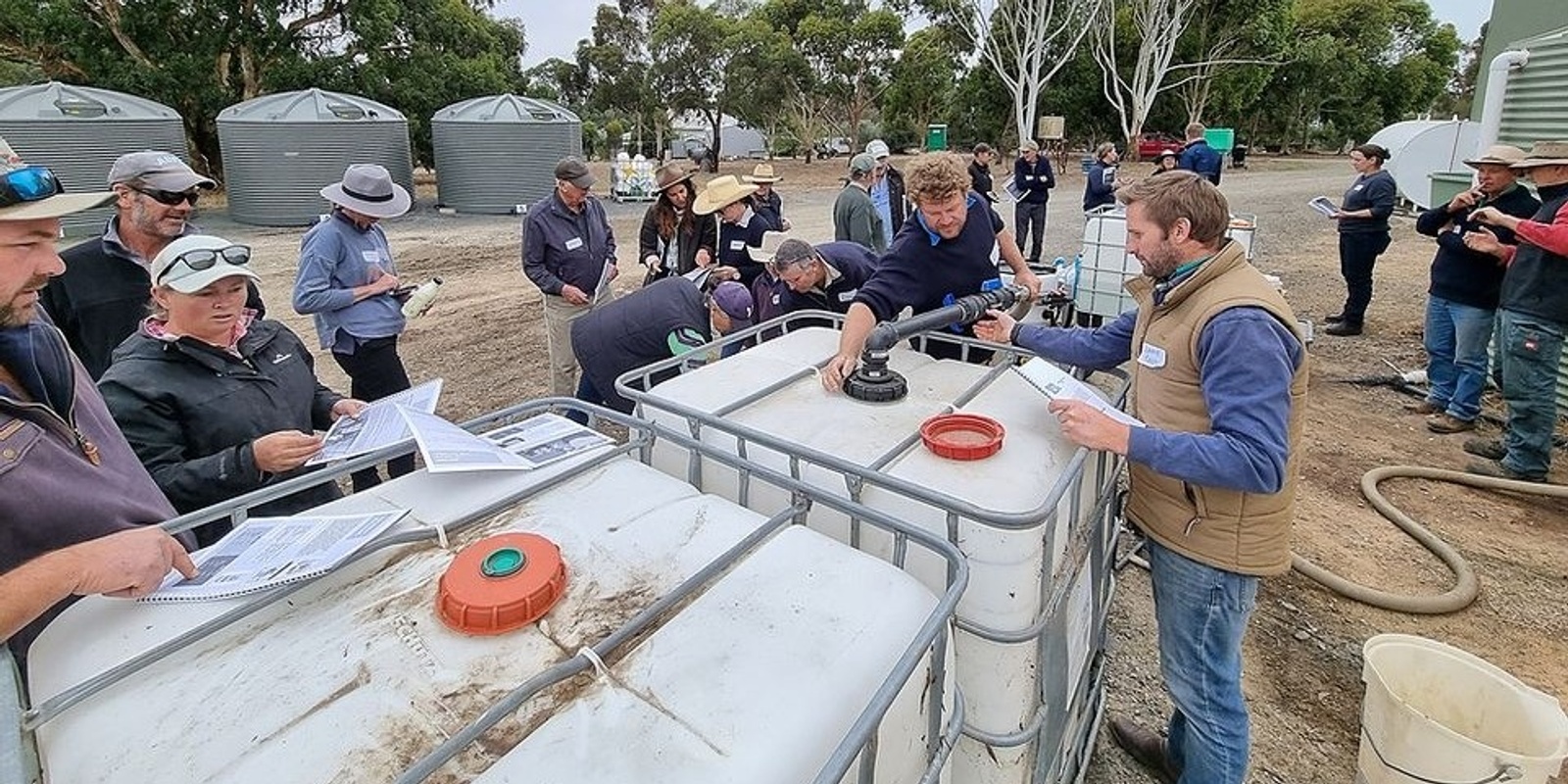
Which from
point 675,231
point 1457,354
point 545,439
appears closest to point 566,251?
point 675,231

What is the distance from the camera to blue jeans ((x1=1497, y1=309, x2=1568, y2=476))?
180 inches

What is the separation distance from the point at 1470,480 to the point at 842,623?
17.8 feet

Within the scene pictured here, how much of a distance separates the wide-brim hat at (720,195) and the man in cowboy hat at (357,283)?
1.96 metres

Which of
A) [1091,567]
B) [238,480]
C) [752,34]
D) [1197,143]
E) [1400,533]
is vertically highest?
[752,34]

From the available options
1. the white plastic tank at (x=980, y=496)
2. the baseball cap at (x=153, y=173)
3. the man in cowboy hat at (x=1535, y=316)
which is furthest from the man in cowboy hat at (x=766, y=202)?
the man in cowboy hat at (x=1535, y=316)

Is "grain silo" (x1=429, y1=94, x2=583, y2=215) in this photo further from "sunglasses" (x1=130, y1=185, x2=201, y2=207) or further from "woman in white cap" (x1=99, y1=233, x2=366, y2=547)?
"woman in white cap" (x1=99, y1=233, x2=366, y2=547)

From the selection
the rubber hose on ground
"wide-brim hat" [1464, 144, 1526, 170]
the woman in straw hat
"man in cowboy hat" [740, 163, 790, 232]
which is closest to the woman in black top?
"wide-brim hat" [1464, 144, 1526, 170]

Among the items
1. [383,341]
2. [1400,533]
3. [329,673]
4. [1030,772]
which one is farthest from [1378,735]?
[383,341]

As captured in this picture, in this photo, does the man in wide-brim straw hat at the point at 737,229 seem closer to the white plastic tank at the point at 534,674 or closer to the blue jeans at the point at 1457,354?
the white plastic tank at the point at 534,674

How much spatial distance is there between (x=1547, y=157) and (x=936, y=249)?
4233 mm

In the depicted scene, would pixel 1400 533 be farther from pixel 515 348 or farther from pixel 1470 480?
pixel 515 348

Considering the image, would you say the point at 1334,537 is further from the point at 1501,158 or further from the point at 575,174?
the point at 575,174

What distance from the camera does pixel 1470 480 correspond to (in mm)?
4699

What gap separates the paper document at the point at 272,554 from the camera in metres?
1.30
